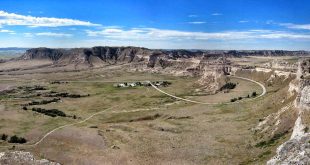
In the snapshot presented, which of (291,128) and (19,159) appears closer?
(19,159)

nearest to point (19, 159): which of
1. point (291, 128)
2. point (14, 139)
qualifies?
A: point (14, 139)

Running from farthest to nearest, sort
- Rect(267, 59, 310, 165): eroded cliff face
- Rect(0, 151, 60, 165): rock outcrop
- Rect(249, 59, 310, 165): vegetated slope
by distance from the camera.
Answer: Rect(0, 151, 60, 165): rock outcrop → Rect(249, 59, 310, 165): vegetated slope → Rect(267, 59, 310, 165): eroded cliff face

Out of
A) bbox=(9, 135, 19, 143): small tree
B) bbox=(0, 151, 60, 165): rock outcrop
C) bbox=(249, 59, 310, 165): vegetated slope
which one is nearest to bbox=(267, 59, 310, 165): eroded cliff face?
bbox=(249, 59, 310, 165): vegetated slope

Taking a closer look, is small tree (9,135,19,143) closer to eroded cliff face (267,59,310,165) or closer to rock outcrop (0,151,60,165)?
rock outcrop (0,151,60,165)

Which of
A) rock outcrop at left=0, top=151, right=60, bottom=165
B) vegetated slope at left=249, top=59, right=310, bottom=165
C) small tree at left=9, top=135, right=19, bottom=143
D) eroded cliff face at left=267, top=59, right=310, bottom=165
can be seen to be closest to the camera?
eroded cliff face at left=267, top=59, right=310, bottom=165

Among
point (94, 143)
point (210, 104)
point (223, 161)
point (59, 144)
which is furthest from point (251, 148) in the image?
point (210, 104)

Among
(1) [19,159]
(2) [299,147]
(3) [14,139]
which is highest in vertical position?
(2) [299,147]

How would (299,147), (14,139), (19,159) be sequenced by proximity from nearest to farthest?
(299,147) → (19,159) → (14,139)

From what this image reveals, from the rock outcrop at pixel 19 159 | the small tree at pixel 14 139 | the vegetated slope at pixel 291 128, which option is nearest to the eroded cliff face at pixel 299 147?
the vegetated slope at pixel 291 128

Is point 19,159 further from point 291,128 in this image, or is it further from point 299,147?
point 299,147
